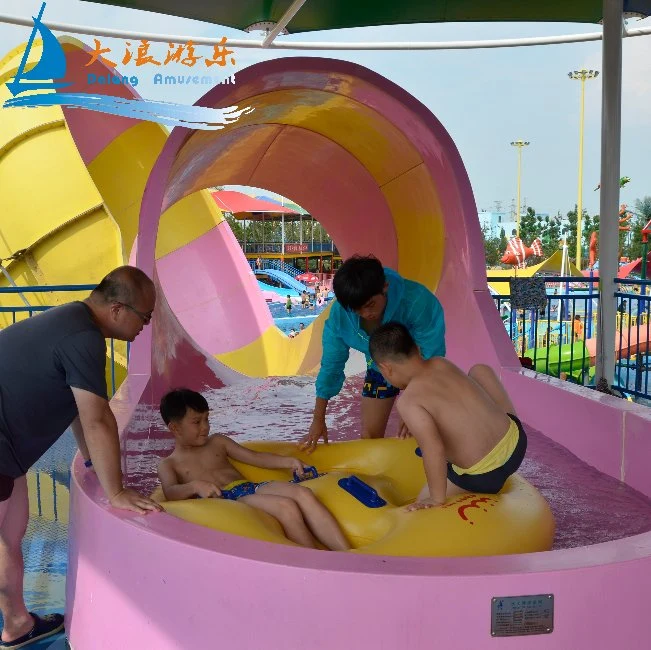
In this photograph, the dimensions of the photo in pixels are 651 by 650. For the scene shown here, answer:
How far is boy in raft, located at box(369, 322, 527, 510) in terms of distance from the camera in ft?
8.45

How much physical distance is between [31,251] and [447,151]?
4884mm

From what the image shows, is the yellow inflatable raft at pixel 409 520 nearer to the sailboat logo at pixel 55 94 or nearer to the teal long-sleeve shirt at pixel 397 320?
the teal long-sleeve shirt at pixel 397 320

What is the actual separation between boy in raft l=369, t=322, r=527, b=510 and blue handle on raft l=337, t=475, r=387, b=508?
223 mm

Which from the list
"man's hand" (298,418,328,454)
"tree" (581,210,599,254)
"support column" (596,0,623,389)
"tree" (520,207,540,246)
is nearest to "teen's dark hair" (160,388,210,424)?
"man's hand" (298,418,328,454)

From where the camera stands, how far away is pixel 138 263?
16.8ft

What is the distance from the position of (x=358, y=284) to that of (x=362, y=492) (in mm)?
814

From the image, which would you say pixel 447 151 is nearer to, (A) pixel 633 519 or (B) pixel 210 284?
(A) pixel 633 519

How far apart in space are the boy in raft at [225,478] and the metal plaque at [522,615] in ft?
2.84

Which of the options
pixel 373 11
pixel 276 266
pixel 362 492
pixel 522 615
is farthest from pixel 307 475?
pixel 276 266

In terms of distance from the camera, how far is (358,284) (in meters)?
3.08

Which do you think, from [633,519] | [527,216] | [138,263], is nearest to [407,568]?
[633,519]

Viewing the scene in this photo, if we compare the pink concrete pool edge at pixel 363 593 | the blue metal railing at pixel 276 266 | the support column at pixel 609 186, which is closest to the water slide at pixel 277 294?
the blue metal railing at pixel 276 266

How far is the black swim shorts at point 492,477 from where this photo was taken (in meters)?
2.71

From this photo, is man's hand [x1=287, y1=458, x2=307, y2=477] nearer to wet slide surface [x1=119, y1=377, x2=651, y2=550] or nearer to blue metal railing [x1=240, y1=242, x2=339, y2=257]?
wet slide surface [x1=119, y1=377, x2=651, y2=550]
